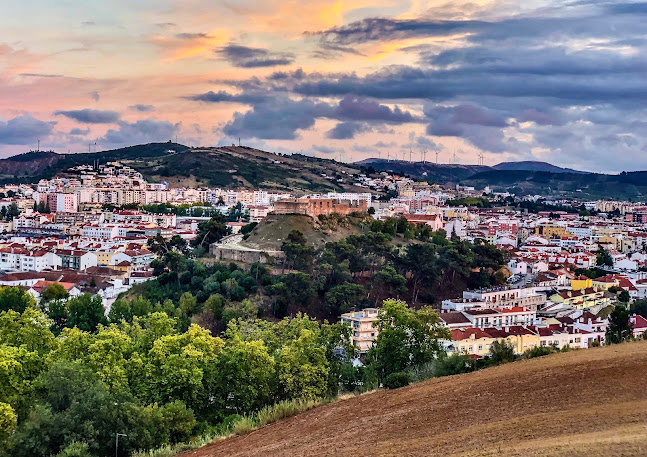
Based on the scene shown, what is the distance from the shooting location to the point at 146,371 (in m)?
16.9

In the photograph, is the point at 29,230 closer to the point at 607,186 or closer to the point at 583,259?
the point at 583,259

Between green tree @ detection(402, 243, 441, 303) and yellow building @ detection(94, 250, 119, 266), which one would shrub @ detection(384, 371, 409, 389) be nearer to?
green tree @ detection(402, 243, 441, 303)

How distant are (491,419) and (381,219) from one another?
41.3m

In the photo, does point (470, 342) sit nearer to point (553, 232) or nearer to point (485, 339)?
point (485, 339)

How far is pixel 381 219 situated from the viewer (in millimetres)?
52844

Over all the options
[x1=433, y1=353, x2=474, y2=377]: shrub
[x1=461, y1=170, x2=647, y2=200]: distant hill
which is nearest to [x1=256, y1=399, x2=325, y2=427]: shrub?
[x1=433, y1=353, x2=474, y2=377]: shrub

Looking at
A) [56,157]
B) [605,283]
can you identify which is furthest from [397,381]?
[56,157]

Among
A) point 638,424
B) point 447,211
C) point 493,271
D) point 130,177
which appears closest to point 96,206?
point 130,177

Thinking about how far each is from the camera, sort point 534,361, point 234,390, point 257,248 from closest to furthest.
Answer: point 534,361, point 234,390, point 257,248

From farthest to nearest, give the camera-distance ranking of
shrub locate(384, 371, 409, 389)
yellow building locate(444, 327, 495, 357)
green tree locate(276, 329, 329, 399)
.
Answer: yellow building locate(444, 327, 495, 357), green tree locate(276, 329, 329, 399), shrub locate(384, 371, 409, 389)

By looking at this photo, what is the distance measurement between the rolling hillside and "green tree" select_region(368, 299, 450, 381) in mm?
4479

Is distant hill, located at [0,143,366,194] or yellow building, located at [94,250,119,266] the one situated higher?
distant hill, located at [0,143,366,194]

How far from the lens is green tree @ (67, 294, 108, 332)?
31172mm

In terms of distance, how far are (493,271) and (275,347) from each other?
993 inches
